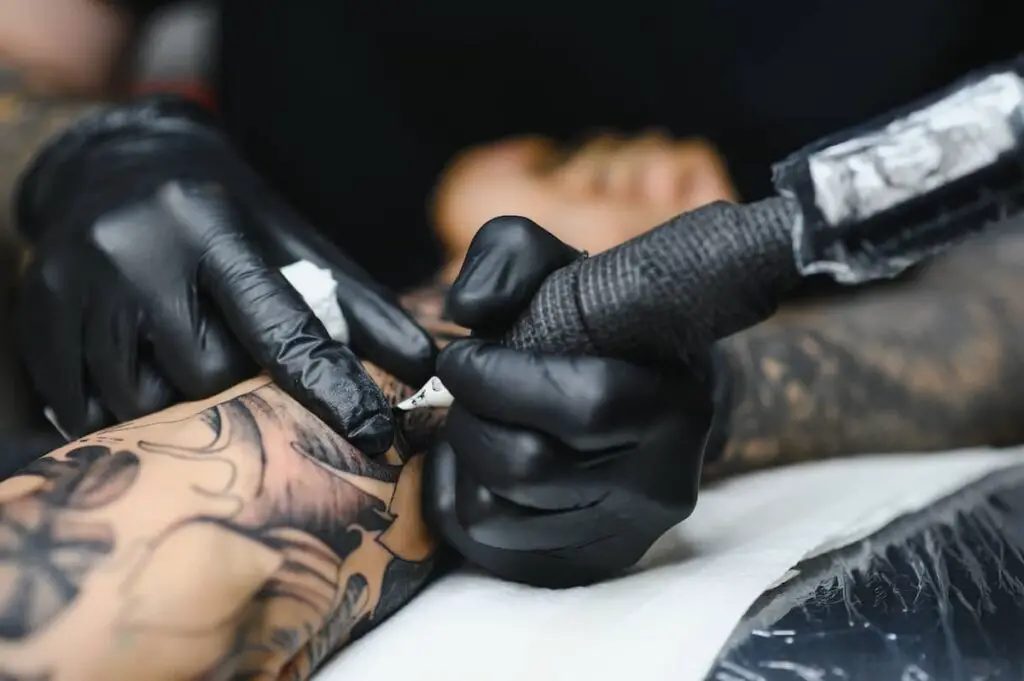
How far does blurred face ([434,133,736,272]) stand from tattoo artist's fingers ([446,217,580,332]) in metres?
0.31

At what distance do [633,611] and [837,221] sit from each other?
298 millimetres

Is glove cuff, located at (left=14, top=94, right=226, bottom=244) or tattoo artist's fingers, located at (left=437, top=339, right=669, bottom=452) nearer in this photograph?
tattoo artist's fingers, located at (left=437, top=339, right=669, bottom=452)

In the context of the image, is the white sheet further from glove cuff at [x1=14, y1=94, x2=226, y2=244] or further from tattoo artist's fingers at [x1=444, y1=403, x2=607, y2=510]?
glove cuff at [x1=14, y1=94, x2=226, y2=244]

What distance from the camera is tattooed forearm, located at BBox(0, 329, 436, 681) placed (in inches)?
21.8

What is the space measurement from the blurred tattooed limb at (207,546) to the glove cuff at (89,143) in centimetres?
40

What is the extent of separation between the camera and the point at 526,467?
0.67 meters

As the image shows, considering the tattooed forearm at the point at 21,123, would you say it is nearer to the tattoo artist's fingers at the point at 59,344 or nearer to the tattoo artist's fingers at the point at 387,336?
the tattoo artist's fingers at the point at 59,344

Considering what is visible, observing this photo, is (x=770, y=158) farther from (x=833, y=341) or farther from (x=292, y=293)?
(x=292, y=293)

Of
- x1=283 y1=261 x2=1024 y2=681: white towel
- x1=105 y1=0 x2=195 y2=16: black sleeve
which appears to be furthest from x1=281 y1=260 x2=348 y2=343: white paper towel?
x1=105 y1=0 x2=195 y2=16: black sleeve

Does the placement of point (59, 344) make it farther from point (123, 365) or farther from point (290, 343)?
point (290, 343)

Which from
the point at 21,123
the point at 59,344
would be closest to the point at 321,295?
the point at 59,344

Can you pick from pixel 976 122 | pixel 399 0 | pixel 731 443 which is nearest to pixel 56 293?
pixel 399 0

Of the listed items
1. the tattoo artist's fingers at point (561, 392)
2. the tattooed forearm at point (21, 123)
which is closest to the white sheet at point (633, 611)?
the tattoo artist's fingers at point (561, 392)

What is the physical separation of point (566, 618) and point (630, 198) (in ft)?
1.93
